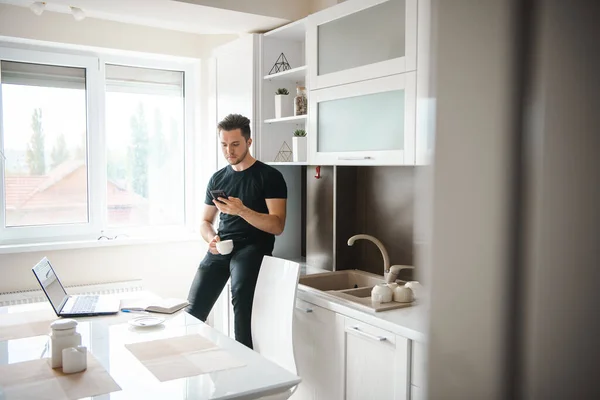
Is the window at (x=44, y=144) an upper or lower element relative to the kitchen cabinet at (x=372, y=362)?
upper

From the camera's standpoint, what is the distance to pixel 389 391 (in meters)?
2.16

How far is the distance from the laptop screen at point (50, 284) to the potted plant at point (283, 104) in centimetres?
159

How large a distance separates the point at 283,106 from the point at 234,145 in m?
0.54

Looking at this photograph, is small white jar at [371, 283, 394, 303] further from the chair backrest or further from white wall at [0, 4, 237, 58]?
white wall at [0, 4, 237, 58]

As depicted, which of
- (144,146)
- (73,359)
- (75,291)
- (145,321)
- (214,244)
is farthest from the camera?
(144,146)

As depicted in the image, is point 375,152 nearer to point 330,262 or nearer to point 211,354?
point 330,262

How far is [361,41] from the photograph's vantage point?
2.62m

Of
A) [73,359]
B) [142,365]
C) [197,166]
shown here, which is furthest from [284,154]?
[73,359]

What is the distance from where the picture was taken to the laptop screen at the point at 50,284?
2193 mm

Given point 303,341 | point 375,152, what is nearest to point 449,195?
point 375,152

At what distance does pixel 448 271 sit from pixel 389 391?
7.04 feet

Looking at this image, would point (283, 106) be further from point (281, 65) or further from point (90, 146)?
point (90, 146)

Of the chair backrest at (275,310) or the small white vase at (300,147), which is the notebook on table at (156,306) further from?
the small white vase at (300,147)

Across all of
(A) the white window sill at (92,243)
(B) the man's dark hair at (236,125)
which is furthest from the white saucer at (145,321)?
(A) the white window sill at (92,243)
